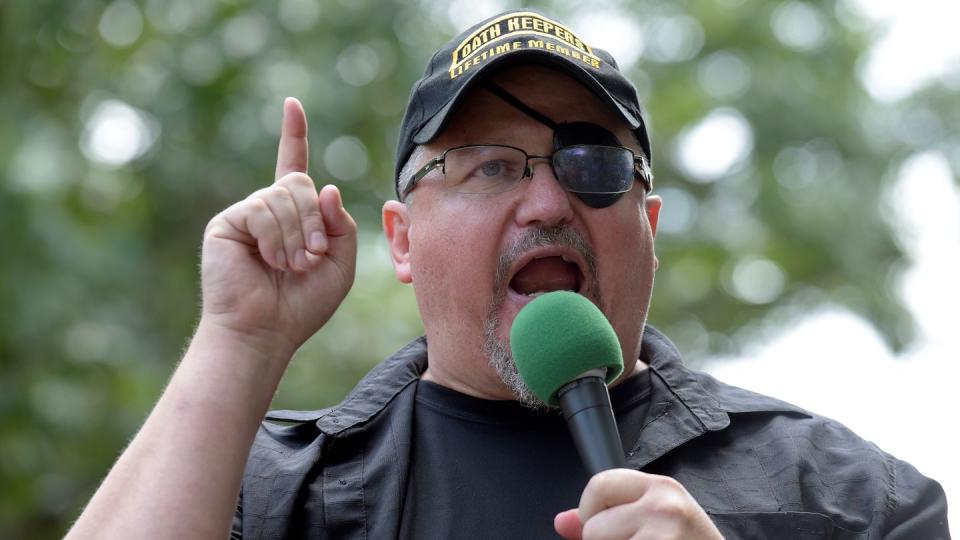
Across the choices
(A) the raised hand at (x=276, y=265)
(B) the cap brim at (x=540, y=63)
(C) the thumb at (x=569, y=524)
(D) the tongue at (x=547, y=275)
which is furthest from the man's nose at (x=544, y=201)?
(C) the thumb at (x=569, y=524)

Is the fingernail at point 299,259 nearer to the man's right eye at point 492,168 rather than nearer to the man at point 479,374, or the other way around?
the man at point 479,374

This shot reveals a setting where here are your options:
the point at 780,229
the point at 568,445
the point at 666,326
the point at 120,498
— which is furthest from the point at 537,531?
the point at 666,326

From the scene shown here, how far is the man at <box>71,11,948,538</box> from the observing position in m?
2.66

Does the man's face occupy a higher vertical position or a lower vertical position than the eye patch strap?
lower

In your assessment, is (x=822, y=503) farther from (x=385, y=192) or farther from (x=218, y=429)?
(x=385, y=192)

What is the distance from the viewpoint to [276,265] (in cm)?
268

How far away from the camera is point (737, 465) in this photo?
9.43 feet

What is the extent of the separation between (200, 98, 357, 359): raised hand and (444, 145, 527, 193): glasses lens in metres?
0.38

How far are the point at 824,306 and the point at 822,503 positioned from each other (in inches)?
362

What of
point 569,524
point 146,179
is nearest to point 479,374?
point 569,524

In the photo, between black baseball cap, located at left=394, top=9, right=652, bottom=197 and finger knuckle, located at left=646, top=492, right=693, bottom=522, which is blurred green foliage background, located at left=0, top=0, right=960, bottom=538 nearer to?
black baseball cap, located at left=394, top=9, right=652, bottom=197

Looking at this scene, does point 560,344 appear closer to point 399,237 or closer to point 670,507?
point 670,507

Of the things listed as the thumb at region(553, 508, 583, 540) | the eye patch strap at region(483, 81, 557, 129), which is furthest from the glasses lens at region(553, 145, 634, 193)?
the thumb at region(553, 508, 583, 540)

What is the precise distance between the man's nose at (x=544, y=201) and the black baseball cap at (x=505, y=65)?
263mm
